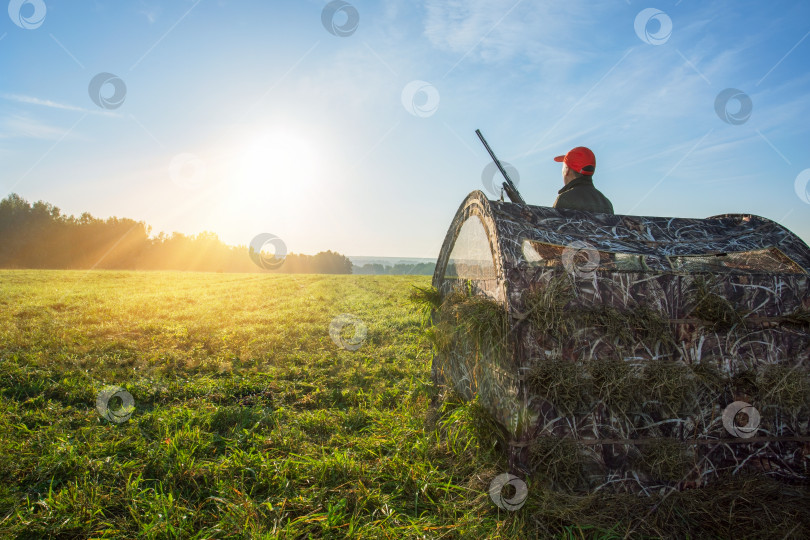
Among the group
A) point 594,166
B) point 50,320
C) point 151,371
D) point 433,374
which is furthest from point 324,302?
point 594,166

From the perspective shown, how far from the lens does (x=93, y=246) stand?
207 feet

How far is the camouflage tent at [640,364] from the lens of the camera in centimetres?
375

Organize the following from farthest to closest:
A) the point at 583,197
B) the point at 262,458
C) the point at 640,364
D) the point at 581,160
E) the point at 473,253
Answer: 1. the point at 581,160
2. the point at 583,197
3. the point at 473,253
4. the point at 262,458
5. the point at 640,364

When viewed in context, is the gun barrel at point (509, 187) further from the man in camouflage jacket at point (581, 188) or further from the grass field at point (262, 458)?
the grass field at point (262, 458)

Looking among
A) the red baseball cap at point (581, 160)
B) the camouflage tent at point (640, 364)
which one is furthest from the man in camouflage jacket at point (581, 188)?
the camouflage tent at point (640, 364)

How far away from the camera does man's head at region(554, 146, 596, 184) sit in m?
6.54

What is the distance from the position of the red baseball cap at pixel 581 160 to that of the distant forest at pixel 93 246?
69462 millimetres

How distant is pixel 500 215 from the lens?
176 inches

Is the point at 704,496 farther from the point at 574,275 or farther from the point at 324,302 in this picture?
the point at 324,302

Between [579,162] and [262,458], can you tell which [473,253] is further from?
[262,458]

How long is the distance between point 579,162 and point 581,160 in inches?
1.7

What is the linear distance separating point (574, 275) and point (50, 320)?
1439cm

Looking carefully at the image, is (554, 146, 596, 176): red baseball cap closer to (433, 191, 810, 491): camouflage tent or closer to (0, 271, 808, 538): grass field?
(433, 191, 810, 491): camouflage tent

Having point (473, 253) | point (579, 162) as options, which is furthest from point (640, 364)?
point (579, 162)
